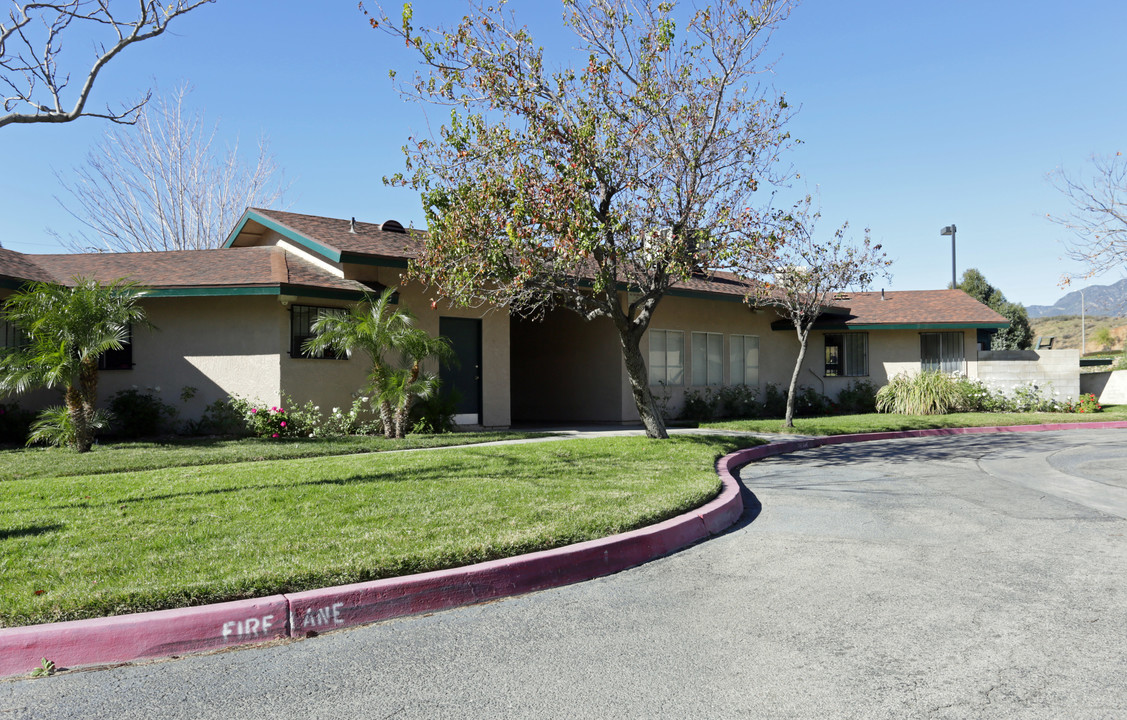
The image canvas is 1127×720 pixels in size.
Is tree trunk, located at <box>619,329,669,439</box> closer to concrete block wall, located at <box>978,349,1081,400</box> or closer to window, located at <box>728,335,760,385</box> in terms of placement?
window, located at <box>728,335,760,385</box>

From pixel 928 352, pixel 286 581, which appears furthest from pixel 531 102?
pixel 928 352

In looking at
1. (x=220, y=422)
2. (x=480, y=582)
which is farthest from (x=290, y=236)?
(x=480, y=582)

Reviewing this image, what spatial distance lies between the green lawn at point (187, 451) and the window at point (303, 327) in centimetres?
188

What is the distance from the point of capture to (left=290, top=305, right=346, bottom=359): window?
14.9m

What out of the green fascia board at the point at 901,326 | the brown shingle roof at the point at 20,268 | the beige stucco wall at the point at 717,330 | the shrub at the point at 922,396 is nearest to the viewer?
the brown shingle roof at the point at 20,268

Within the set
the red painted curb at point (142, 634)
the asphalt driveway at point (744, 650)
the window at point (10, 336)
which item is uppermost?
the window at point (10, 336)

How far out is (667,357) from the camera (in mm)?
20438

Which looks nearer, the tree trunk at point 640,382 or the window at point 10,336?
the tree trunk at point 640,382

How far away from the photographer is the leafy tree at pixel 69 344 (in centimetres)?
1184

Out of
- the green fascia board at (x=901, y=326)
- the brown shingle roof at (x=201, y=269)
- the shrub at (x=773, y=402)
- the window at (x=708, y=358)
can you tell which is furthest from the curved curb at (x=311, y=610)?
the green fascia board at (x=901, y=326)

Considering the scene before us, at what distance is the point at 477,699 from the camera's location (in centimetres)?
367

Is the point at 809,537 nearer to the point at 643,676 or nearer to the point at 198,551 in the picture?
the point at 643,676

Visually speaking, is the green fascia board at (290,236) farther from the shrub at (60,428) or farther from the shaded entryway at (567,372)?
the shaded entryway at (567,372)

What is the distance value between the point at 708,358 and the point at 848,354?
6.57 m
